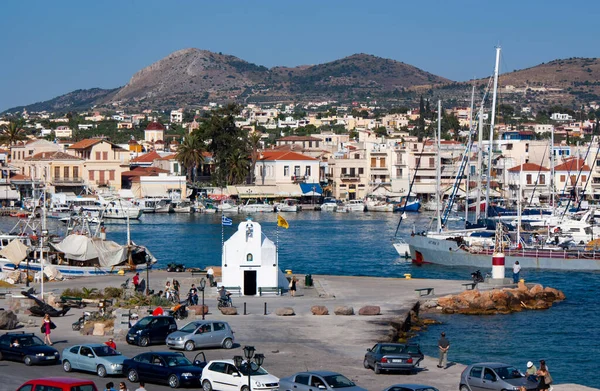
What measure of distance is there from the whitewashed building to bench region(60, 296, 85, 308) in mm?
5937

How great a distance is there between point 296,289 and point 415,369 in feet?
54.8

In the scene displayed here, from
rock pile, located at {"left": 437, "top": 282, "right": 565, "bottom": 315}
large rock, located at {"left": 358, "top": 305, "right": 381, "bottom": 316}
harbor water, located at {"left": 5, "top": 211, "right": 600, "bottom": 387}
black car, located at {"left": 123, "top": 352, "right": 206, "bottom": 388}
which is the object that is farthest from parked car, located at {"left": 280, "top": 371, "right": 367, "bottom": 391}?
rock pile, located at {"left": 437, "top": 282, "right": 565, "bottom": 315}

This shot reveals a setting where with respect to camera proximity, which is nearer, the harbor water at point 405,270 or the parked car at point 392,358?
the parked car at point 392,358

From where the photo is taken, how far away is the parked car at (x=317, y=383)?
79.3ft

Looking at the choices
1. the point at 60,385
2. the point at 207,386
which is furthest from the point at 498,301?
the point at 60,385

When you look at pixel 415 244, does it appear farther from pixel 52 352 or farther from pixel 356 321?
pixel 52 352

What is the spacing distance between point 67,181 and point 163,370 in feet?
375

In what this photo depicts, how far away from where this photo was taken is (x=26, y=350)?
28.1 meters

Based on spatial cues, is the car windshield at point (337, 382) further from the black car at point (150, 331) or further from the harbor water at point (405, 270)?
the harbor water at point (405, 270)

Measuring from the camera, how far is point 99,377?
1049 inches

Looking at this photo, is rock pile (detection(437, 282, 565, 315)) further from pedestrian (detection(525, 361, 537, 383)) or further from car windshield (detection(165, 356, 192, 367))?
car windshield (detection(165, 356, 192, 367))

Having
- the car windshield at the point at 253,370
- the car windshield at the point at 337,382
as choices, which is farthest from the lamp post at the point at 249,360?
the car windshield at the point at 337,382

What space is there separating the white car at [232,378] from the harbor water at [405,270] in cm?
1136

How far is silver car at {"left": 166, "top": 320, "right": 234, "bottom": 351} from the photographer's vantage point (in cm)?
3045
